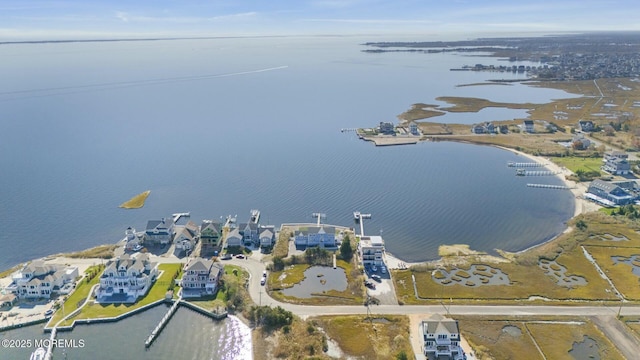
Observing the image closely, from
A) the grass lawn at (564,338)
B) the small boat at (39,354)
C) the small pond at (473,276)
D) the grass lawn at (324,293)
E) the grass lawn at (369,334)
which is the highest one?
the small boat at (39,354)

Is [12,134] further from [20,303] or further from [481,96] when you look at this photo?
[481,96]

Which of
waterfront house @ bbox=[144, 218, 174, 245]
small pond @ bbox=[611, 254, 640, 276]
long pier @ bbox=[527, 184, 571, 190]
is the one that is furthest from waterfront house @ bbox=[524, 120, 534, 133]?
waterfront house @ bbox=[144, 218, 174, 245]

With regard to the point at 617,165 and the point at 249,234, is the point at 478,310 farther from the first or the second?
the point at 617,165

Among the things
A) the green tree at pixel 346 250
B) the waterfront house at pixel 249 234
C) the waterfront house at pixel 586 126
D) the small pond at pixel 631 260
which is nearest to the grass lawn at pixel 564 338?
the small pond at pixel 631 260

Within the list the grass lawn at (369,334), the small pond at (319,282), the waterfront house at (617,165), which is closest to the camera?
the grass lawn at (369,334)

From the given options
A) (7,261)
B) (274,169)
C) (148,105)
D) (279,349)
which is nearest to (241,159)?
(274,169)

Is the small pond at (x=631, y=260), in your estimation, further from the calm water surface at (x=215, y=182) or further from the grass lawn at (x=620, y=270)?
the calm water surface at (x=215, y=182)
